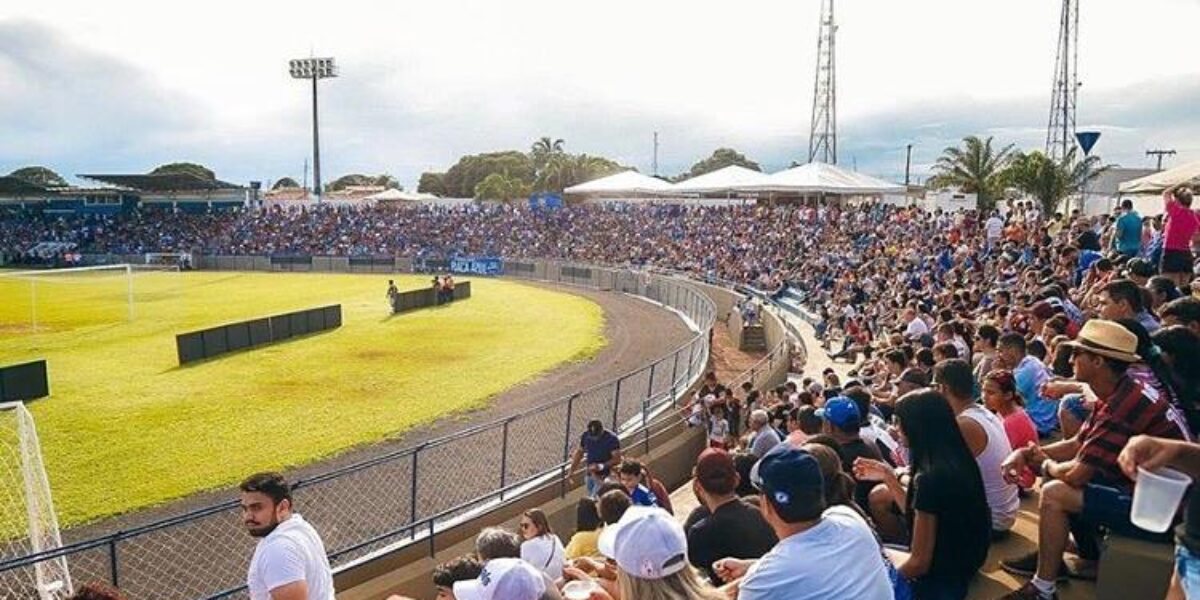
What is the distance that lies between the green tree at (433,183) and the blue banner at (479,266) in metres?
91.1

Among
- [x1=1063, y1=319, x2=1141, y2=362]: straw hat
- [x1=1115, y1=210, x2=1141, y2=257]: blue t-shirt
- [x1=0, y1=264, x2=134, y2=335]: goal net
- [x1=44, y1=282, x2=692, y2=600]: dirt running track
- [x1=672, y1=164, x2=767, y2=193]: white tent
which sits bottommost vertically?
[x1=44, y1=282, x2=692, y2=600]: dirt running track

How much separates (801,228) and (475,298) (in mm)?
17009

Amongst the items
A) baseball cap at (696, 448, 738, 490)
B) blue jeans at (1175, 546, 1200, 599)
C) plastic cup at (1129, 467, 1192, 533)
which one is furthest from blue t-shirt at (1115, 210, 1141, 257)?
blue jeans at (1175, 546, 1200, 599)

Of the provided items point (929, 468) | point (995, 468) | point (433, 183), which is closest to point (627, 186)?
point (995, 468)

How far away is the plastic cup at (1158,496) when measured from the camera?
129 inches

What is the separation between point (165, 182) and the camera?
7712 centimetres

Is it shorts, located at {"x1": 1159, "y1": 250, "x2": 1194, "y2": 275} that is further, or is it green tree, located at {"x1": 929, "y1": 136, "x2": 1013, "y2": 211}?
green tree, located at {"x1": 929, "y1": 136, "x2": 1013, "y2": 211}

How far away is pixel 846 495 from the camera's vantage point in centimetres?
483

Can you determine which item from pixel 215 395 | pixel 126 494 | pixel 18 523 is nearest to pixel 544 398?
pixel 215 395

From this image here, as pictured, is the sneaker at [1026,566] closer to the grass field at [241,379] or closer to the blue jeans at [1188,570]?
the blue jeans at [1188,570]

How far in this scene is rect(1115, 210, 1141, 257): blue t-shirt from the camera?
15.5m

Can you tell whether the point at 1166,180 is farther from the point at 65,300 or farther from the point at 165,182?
the point at 165,182

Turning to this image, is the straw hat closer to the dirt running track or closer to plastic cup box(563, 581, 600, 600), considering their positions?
plastic cup box(563, 581, 600, 600)

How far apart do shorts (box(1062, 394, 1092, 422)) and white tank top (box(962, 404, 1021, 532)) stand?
2.84 feet
